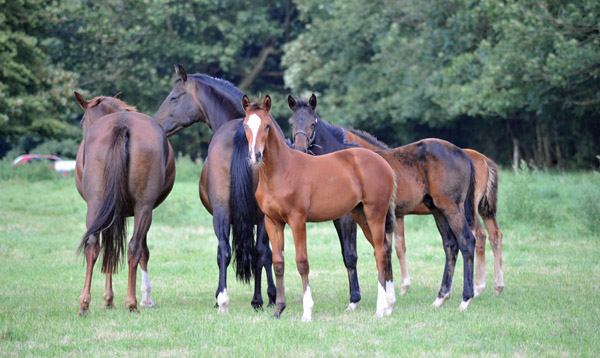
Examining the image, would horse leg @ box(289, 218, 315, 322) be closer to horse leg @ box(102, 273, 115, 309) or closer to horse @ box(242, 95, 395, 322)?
horse @ box(242, 95, 395, 322)

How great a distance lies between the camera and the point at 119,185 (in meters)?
7.88

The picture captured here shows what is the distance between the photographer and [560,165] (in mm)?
27688

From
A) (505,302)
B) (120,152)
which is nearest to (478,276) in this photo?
(505,302)

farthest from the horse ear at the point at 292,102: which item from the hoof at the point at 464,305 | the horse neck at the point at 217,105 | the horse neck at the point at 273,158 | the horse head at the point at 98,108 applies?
the hoof at the point at 464,305

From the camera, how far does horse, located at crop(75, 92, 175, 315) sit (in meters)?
7.81

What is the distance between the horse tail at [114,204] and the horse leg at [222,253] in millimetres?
1048

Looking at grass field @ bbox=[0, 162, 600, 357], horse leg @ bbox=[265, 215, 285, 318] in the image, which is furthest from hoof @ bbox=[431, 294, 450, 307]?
horse leg @ bbox=[265, 215, 285, 318]

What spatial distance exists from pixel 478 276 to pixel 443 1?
21.0 m

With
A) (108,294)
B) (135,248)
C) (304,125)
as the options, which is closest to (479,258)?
(304,125)

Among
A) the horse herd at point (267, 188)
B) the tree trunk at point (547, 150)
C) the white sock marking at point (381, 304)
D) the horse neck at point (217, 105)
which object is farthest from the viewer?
the tree trunk at point (547, 150)

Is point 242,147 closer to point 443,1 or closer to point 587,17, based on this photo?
point 587,17

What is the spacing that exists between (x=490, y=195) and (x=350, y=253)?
2653 millimetres

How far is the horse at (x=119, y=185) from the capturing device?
7.81 metres

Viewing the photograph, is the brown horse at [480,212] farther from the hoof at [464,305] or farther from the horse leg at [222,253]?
the horse leg at [222,253]
